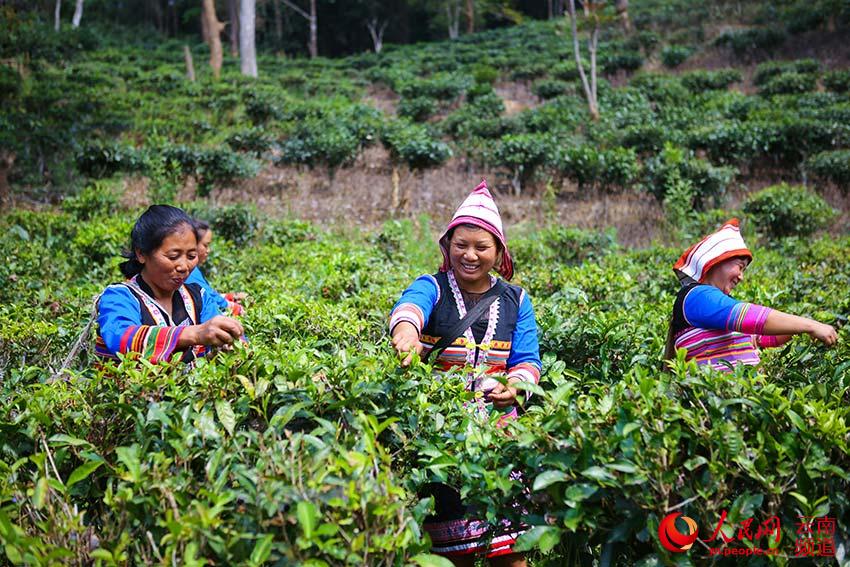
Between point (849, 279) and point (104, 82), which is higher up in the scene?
point (104, 82)

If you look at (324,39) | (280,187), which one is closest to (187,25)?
(324,39)

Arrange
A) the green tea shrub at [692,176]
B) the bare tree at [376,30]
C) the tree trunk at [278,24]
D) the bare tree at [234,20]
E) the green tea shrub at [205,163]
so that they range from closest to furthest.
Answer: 1. the green tea shrub at [692,176]
2. the green tea shrub at [205,163]
3. the bare tree at [234,20]
4. the bare tree at [376,30]
5. the tree trunk at [278,24]

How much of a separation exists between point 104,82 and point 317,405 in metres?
18.4

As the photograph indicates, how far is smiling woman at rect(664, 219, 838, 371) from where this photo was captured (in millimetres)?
2492

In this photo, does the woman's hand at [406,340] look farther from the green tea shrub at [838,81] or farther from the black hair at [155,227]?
the green tea shrub at [838,81]

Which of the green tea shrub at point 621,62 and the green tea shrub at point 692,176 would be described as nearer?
the green tea shrub at point 692,176

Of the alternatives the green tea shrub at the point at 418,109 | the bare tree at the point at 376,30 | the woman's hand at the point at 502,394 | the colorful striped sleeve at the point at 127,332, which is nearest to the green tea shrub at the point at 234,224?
the colorful striped sleeve at the point at 127,332

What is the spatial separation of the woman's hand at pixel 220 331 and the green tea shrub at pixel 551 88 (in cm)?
1720

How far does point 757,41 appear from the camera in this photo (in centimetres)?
1992

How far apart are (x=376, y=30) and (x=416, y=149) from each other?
25.2 m

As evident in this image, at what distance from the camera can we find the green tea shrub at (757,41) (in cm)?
1980

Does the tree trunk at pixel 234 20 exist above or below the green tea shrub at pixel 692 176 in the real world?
above

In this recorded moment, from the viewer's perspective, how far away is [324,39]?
34.3 m

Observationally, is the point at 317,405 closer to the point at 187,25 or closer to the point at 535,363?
the point at 535,363
